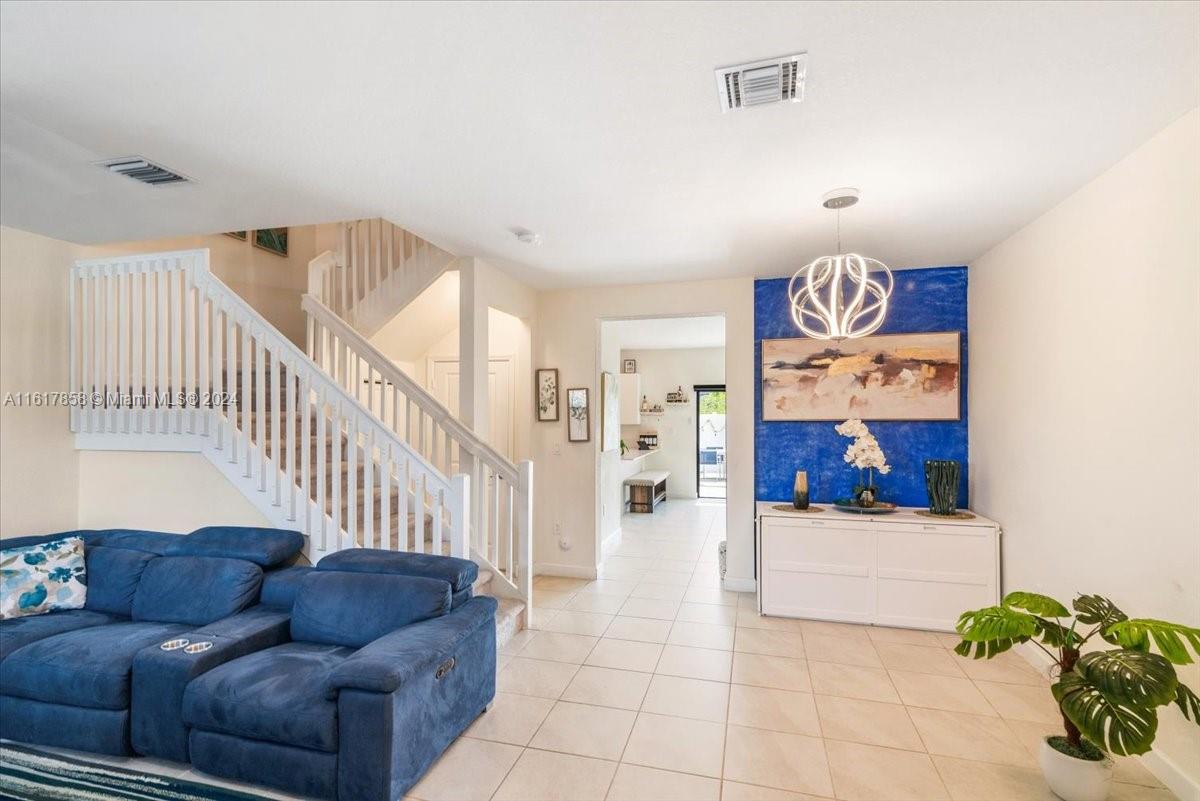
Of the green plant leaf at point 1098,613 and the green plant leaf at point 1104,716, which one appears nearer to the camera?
the green plant leaf at point 1104,716

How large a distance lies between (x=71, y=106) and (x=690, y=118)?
2.39 meters

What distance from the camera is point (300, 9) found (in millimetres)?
1588

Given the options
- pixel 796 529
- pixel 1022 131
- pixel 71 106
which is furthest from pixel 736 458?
pixel 71 106

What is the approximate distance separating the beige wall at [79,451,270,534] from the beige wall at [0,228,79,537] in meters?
0.13

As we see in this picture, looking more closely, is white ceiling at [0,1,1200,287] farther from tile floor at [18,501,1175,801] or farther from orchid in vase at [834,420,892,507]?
tile floor at [18,501,1175,801]

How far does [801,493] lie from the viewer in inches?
168

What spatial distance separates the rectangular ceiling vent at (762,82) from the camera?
6.02 feet

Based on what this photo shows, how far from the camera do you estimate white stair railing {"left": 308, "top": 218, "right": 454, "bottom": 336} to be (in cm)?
465

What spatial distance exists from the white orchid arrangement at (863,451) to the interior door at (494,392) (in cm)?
308

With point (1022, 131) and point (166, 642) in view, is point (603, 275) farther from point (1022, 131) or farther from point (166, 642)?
point (166, 642)

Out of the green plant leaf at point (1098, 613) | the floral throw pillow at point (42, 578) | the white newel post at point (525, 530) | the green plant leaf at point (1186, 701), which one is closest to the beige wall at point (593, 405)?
the white newel post at point (525, 530)

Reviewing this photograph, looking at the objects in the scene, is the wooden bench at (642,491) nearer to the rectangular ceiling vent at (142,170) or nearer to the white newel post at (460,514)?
the white newel post at (460,514)

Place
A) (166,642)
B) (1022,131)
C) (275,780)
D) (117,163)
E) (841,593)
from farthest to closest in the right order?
(841,593) → (117,163) → (166,642) → (1022,131) → (275,780)

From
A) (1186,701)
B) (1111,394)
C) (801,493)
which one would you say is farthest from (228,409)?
(1111,394)
